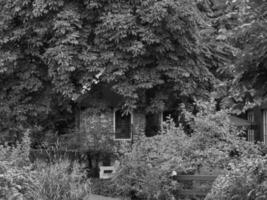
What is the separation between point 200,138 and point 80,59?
18.2 ft

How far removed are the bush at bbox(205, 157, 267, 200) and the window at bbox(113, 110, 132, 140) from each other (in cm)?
1022

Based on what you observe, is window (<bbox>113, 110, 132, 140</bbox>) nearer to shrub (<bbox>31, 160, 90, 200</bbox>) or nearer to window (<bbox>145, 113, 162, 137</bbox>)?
window (<bbox>145, 113, 162, 137</bbox>)

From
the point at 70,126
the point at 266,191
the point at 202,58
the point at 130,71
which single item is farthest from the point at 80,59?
the point at 266,191

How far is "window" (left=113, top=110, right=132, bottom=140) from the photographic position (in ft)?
54.9

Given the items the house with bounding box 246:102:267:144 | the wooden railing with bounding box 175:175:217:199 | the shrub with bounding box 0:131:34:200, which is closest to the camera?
the shrub with bounding box 0:131:34:200

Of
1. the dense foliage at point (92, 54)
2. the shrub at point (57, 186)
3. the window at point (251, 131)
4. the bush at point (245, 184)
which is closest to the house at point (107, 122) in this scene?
the dense foliage at point (92, 54)

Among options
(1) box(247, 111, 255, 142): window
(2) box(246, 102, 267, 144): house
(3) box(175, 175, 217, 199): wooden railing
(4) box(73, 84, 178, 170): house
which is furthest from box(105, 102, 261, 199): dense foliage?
(1) box(247, 111, 255, 142): window

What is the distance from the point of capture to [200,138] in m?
10.7

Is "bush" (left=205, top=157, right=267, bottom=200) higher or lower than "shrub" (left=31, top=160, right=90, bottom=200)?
higher

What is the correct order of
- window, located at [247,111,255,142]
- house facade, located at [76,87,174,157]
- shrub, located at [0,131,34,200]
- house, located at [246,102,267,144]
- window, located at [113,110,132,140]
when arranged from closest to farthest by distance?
shrub, located at [0,131,34,200], house facade, located at [76,87,174,157], window, located at [113,110,132,140], house, located at [246,102,267,144], window, located at [247,111,255,142]

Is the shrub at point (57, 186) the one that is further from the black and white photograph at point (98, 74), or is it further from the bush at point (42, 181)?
the black and white photograph at point (98, 74)

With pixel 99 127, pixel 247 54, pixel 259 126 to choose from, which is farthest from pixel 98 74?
pixel 247 54

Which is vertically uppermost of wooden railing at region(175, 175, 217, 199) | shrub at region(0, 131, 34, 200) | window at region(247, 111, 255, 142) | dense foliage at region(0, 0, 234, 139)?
dense foliage at region(0, 0, 234, 139)

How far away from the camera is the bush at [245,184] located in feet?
18.6
